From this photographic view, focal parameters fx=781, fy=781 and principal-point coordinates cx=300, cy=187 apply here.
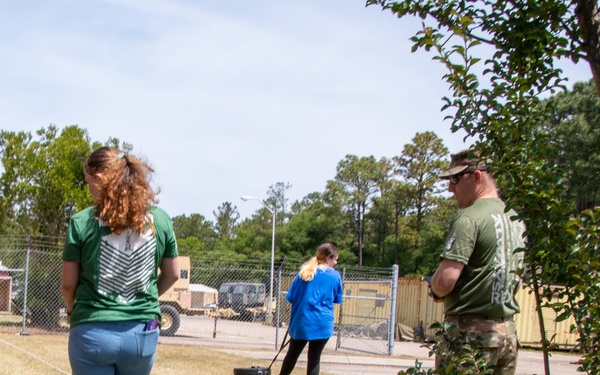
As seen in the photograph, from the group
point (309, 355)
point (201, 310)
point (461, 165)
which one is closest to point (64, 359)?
point (309, 355)

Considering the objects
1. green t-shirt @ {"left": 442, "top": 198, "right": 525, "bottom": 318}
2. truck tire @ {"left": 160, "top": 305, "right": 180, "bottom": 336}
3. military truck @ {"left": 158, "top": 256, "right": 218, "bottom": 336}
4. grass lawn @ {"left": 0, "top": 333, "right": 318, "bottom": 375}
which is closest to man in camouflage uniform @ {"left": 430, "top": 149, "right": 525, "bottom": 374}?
green t-shirt @ {"left": 442, "top": 198, "right": 525, "bottom": 318}

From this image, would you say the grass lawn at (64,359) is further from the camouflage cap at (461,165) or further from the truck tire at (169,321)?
the camouflage cap at (461,165)

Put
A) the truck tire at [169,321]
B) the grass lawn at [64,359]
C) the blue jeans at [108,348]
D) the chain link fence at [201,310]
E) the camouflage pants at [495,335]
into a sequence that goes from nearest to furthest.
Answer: the blue jeans at [108,348], the camouflage pants at [495,335], the grass lawn at [64,359], the chain link fence at [201,310], the truck tire at [169,321]

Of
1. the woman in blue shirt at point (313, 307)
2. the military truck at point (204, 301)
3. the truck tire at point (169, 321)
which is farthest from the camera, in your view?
the military truck at point (204, 301)

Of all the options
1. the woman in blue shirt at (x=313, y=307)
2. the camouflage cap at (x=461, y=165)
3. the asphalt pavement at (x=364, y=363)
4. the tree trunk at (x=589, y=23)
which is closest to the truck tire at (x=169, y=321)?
the asphalt pavement at (x=364, y=363)

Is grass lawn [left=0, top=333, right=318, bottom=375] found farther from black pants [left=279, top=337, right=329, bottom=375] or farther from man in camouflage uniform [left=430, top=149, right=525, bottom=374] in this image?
A: man in camouflage uniform [left=430, top=149, right=525, bottom=374]

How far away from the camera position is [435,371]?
296 cm

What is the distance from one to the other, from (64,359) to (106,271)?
832cm

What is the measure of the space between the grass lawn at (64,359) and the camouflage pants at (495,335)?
21.8ft

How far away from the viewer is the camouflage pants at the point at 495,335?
3.65 meters

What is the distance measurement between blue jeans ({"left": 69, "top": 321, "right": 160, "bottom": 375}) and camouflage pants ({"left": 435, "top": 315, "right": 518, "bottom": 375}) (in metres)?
1.42

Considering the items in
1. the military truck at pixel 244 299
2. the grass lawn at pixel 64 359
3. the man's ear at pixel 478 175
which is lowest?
the military truck at pixel 244 299

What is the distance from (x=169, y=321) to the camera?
19641mm

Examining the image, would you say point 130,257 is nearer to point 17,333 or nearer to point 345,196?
point 17,333
